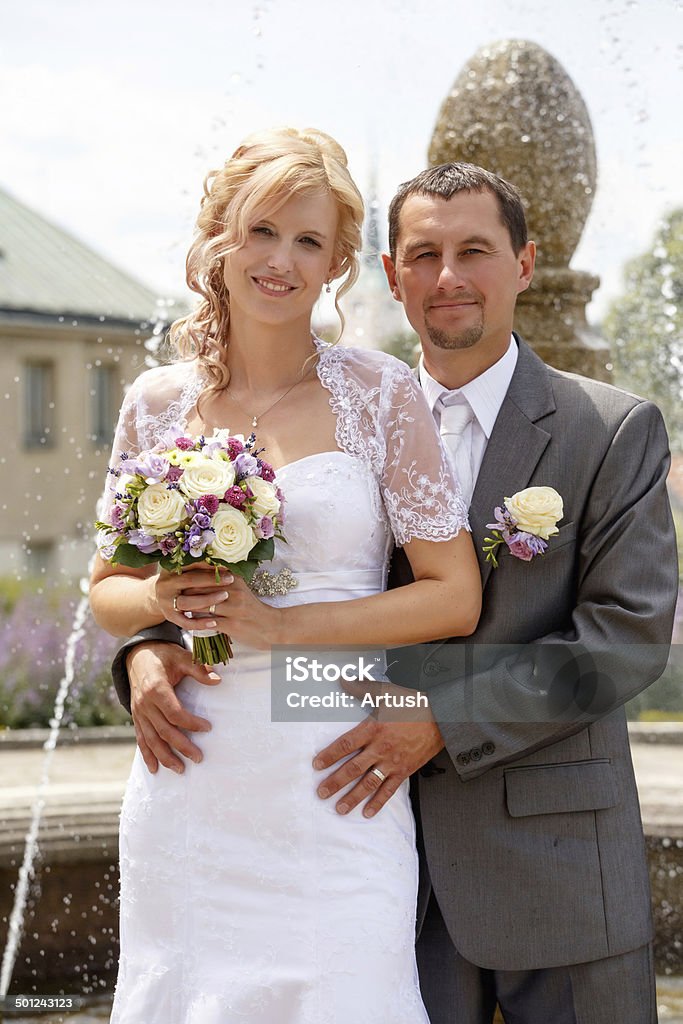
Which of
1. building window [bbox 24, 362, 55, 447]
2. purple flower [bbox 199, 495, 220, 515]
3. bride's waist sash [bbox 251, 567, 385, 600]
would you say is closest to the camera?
purple flower [bbox 199, 495, 220, 515]

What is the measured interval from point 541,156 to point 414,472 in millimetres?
2161

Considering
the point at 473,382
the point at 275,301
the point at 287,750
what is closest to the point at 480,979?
the point at 287,750

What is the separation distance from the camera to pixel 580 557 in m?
2.94

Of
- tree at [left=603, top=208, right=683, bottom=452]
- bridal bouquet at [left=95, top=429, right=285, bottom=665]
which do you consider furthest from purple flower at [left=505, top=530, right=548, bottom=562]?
tree at [left=603, top=208, right=683, bottom=452]

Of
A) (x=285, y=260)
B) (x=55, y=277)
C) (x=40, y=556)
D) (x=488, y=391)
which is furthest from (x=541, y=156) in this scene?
(x=55, y=277)

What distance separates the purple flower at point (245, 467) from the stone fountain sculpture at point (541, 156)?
7.26 ft

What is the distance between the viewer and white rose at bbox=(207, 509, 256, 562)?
2.59m

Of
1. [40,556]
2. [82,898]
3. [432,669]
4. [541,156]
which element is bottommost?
[40,556]

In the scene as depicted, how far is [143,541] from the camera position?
104 inches

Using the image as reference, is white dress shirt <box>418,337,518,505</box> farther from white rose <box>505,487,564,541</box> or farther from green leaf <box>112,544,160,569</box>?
green leaf <box>112,544,160,569</box>

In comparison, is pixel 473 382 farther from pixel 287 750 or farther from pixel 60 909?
pixel 60 909

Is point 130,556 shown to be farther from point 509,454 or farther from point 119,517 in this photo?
point 509,454

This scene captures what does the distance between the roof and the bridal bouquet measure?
28012 mm

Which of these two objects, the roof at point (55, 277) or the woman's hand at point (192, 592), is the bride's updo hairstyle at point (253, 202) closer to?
the woman's hand at point (192, 592)
